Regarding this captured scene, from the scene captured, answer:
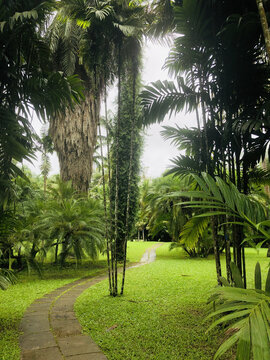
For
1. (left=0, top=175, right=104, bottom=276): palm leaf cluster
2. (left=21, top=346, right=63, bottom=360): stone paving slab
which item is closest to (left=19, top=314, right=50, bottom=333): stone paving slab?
(left=21, top=346, right=63, bottom=360): stone paving slab

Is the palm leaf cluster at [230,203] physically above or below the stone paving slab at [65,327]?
above

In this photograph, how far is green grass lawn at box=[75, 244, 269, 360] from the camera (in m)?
2.58

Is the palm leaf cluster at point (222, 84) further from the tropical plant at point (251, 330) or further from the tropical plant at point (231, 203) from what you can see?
the tropical plant at point (251, 330)

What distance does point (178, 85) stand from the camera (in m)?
3.87

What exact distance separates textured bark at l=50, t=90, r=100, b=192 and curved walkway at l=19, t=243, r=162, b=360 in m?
5.28

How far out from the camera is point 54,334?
2934 mm

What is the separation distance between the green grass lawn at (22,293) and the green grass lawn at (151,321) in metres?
0.79

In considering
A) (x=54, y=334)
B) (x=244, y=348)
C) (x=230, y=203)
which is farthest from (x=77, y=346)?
(x=230, y=203)

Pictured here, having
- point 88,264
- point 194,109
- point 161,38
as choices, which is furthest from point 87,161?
point 194,109

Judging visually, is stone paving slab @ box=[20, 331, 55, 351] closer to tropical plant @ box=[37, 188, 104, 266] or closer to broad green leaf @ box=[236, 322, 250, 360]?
broad green leaf @ box=[236, 322, 250, 360]

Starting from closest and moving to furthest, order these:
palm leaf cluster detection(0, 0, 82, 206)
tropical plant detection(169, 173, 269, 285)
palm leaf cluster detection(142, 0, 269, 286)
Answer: tropical plant detection(169, 173, 269, 285), palm leaf cluster detection(0, 0, 82, 206), palm leaf cluster detection(142, 0, 269, 286)

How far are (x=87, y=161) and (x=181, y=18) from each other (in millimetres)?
6802

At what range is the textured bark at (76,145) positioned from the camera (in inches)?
368

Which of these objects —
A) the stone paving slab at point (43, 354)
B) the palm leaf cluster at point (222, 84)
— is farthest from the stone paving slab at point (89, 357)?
the palm leaf cluster at point (222, 84)
